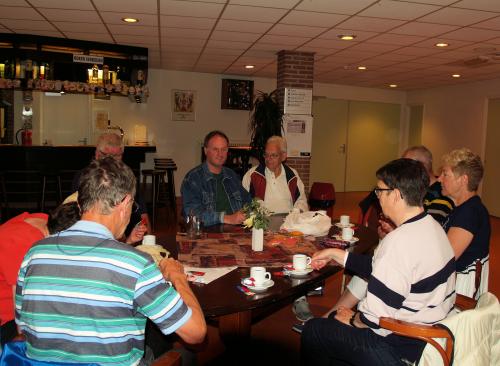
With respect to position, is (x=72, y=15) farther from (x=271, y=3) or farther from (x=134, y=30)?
(x=271, y=3)

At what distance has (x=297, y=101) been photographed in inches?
284

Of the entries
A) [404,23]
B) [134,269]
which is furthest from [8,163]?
[134,269]

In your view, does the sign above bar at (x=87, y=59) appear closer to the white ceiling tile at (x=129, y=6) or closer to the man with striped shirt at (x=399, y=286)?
the white ceiling tile at (x=129, y=6)

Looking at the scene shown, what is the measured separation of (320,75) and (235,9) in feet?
17.0

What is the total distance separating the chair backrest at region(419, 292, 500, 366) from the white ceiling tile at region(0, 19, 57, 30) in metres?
5.89

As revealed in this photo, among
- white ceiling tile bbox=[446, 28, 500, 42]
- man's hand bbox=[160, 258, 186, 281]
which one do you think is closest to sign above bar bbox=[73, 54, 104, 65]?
white ceiling tile bbox=[446, 28, 500, 42]

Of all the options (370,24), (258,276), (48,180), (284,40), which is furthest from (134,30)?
(258,276)

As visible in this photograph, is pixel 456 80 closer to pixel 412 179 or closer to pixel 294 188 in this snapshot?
pixel 294 188

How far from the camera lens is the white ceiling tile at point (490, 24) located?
4905 mm

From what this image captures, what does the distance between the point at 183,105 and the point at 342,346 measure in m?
8.72

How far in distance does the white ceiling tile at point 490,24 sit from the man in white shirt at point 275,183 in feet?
9.20

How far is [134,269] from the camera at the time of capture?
1352 mm

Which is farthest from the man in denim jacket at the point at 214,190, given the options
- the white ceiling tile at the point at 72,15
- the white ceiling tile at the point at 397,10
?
the white ceiling tile at the point at 72,15

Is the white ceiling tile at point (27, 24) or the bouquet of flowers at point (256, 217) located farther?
the white ceiling tile at point (27, 24)
